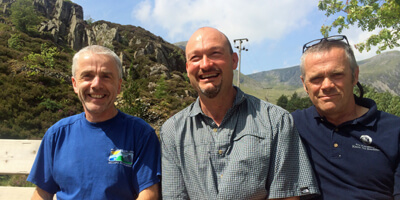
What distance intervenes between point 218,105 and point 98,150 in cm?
112

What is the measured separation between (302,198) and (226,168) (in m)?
0.68

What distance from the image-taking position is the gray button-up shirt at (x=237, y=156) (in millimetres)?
2061

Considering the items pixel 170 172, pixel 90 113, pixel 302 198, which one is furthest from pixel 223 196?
pixel 90 113

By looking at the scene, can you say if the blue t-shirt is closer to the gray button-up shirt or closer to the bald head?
the gray button-up shirt

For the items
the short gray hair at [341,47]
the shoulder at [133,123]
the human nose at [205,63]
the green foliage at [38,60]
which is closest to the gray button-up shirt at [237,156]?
the shoulder at [133,123]

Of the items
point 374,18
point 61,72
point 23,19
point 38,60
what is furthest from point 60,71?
point 374,18

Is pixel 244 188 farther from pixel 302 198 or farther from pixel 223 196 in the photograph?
pixel 302 198

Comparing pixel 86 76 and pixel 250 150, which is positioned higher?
pixel 86 76

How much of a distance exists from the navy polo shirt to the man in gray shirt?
278 mm

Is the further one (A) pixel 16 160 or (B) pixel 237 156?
(A) pixel 16 160

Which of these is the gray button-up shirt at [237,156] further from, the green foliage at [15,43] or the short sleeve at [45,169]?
the green foliage at [15,43]

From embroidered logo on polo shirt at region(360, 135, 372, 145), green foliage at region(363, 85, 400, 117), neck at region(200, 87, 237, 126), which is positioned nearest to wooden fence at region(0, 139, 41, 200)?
neck at region(200, 87, 237, 126)

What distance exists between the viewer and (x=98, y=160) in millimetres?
2281

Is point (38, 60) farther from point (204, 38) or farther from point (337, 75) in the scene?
point (337, 75)
